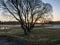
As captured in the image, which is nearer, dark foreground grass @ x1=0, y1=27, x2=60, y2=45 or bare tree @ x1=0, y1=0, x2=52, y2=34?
dark foreground grass @ x1=0, y1=27, x2=60, y2=45

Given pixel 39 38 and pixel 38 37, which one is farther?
pixel 38 37

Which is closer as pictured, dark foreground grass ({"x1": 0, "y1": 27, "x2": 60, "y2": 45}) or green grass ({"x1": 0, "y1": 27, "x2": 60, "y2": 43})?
dark foreground grass ({"x1": 0, "y1": 27, "x2": 60, "y2": 45})

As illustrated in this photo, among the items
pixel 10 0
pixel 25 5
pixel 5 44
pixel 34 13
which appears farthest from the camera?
pixel 34 13

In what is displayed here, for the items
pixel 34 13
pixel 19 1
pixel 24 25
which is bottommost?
pixel 24 25

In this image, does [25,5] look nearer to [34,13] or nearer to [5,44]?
[34,13]

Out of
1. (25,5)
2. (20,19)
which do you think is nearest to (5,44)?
(20,19)

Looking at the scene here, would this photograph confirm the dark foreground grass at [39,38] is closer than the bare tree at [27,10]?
Yes

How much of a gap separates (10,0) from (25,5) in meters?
2.02

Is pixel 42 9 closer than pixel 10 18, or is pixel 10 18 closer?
pixel 10 18

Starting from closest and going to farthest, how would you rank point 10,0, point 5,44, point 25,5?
point 5,44 → point 10,0 → point 25,5

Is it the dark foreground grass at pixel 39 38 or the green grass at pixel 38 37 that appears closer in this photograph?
the dark foreground grass at pixel 39 38

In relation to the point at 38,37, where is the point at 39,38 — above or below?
above

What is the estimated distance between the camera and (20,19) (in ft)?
56.7

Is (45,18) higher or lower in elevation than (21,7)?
lower
